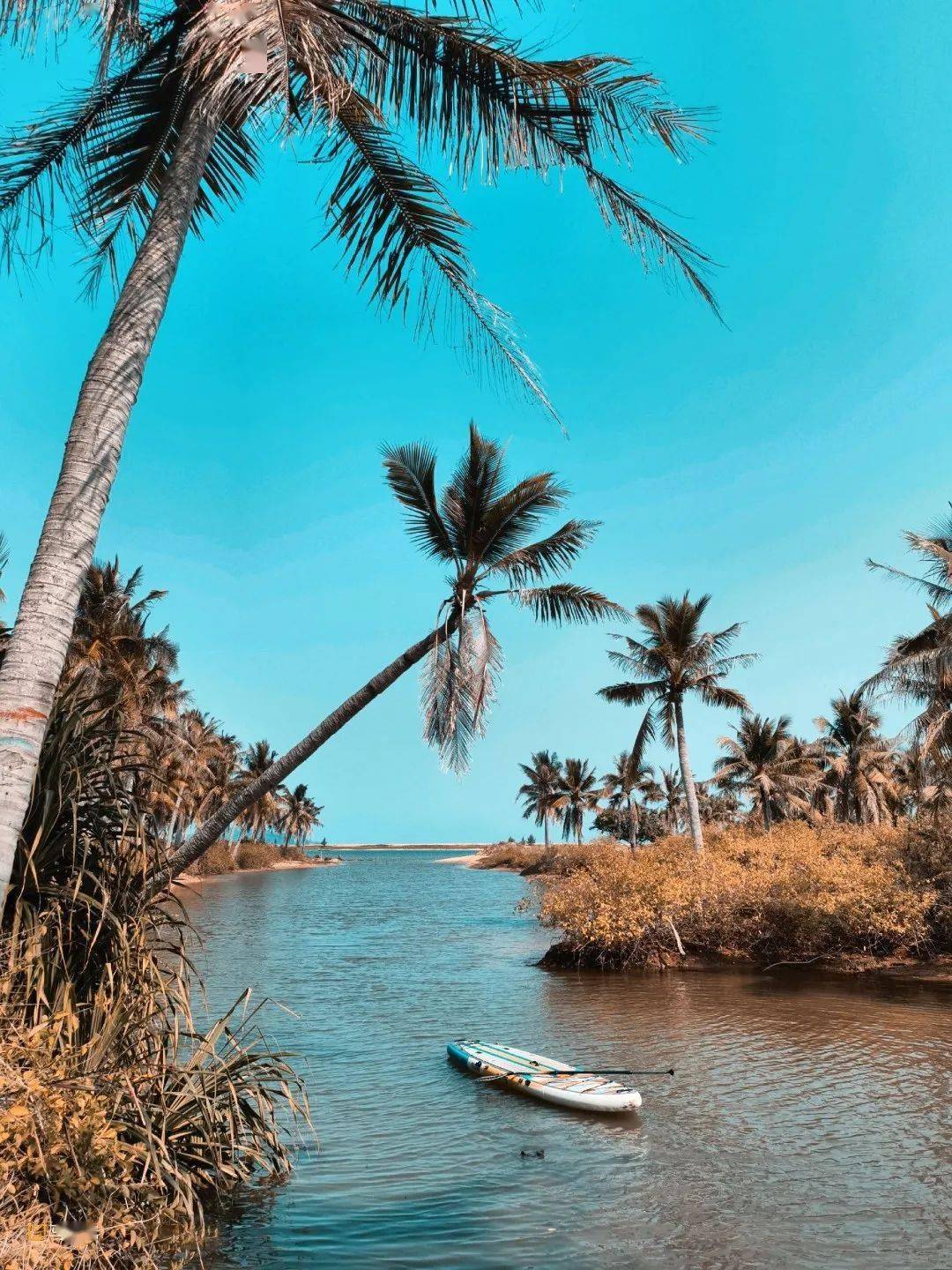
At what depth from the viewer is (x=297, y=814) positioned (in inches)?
4345

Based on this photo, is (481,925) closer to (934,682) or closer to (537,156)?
(934,682)

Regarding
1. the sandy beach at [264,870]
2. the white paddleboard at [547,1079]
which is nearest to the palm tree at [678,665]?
the white paddleboard at [547,1079]

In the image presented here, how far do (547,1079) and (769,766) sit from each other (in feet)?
137

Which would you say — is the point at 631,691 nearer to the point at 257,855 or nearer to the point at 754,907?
the point at 754,907

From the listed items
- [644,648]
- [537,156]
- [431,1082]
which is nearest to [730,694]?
[644,648]

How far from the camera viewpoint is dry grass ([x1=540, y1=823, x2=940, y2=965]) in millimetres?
20203

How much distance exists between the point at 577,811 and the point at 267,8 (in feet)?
257

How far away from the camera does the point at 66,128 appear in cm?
562

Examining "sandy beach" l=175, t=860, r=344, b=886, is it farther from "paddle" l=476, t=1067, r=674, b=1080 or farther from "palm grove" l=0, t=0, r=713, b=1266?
"palm grove" l=0, t=0, r=713, b=1266

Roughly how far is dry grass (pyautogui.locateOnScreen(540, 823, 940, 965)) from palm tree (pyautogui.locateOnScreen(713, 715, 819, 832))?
23946 millimetres

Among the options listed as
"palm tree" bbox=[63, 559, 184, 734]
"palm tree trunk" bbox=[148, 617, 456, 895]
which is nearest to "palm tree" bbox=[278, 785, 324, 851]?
"palm tree" bbox=[63, 559, 184, 734]

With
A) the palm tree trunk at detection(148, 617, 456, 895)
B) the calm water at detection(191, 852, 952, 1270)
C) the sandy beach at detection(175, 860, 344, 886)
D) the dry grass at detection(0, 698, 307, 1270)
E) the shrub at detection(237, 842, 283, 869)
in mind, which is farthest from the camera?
the shrub at detection(237, 842, 283, 869)

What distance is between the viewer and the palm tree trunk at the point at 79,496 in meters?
3.71

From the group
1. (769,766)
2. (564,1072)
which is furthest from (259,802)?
(564,1072)
